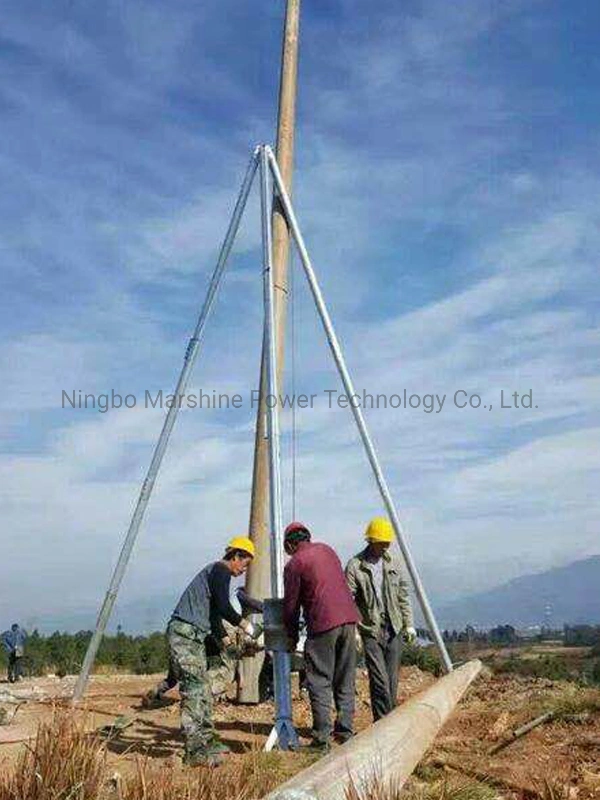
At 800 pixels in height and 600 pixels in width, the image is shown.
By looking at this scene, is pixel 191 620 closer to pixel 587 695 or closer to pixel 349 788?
pixel 349 788

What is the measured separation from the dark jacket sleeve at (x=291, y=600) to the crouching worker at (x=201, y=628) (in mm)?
360

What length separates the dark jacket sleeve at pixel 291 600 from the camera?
7.95 meters

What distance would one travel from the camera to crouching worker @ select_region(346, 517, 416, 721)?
8.90 m

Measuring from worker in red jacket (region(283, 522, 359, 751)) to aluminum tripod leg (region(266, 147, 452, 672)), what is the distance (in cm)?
212

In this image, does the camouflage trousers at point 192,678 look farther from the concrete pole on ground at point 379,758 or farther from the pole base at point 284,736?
the concrete pole on ground at point 379,758

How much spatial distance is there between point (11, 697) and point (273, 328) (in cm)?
564

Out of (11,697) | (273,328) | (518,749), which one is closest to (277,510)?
(273,328)

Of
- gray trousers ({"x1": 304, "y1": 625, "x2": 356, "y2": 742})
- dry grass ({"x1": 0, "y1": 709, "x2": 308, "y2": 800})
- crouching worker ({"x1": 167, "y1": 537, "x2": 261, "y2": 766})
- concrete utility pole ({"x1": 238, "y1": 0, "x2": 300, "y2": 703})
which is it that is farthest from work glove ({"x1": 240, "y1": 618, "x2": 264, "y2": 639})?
dry grass ({"x1": 0, "y1": 709, "x2": 308, "y2": 800})

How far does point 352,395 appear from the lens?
33.5 feet

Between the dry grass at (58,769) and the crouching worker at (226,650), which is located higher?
the crouching worker at (226,650)

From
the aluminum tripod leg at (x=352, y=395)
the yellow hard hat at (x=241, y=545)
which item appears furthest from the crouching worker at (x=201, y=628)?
the aluminum tripod leg at (x=352, y=395)

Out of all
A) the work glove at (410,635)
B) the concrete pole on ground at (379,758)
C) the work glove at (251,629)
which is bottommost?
the concrete pole on ground at (379,758)

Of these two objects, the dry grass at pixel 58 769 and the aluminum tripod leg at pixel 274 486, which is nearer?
the dry grass at pixel 58 769

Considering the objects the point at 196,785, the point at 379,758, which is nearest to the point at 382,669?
the point at 379,758
